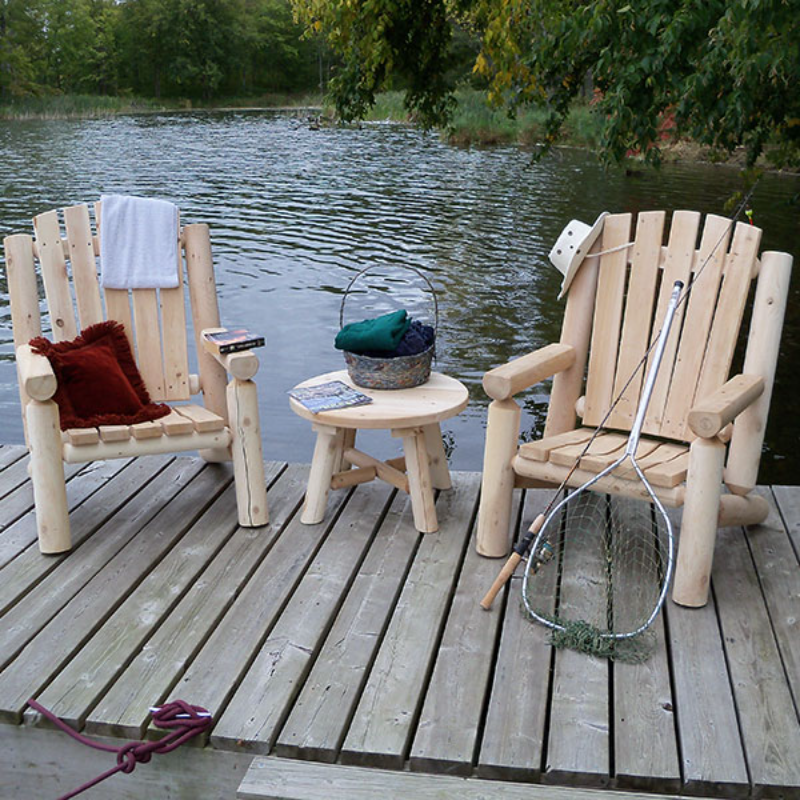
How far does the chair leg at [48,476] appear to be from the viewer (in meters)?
2.76

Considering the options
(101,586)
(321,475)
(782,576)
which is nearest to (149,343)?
(321,475)

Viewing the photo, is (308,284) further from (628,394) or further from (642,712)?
(642,712)

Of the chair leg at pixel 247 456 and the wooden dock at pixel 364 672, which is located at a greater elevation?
the chair leg at pixel 247 456

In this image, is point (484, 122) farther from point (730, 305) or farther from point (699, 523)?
point (699, 523)

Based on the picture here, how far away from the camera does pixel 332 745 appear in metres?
1.97

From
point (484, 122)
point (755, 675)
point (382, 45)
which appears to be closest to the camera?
point (755, 675)

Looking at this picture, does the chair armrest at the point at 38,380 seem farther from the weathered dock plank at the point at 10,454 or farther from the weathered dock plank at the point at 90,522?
the weathered dock plank at the point at 10,454

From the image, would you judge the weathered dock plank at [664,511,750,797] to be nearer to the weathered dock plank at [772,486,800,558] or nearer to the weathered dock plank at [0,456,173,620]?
the weathered dock plank at [772,486,800,558]

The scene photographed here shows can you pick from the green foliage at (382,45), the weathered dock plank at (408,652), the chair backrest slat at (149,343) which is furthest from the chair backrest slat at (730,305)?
the green foliage at (382,45)

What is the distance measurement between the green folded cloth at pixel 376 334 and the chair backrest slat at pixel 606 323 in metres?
0.64

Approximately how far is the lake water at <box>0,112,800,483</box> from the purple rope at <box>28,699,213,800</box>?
8.35 ft

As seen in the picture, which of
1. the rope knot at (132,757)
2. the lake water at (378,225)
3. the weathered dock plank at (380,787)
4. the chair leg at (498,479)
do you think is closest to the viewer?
the weathered dock plank at (380,787)

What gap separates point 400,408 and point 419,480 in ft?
0.76

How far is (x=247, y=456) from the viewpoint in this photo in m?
2.99
